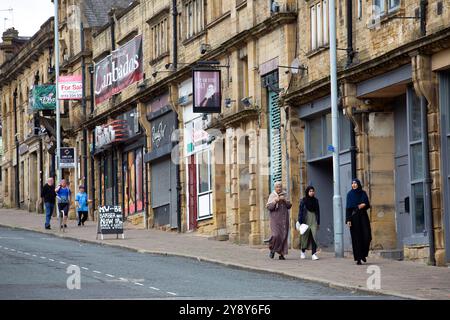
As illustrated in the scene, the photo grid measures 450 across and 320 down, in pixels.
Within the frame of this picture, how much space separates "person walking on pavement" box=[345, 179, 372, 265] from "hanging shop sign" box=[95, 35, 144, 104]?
73.7ft

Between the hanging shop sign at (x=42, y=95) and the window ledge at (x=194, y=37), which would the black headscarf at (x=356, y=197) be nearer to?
the window ledge at (x=194, y=37)

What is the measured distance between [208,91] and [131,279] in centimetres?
1639

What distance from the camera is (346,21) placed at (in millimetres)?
32312

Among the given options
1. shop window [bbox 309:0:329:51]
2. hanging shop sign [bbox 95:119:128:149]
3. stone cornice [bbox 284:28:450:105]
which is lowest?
stone cornice [bbox 284:28:450:105]

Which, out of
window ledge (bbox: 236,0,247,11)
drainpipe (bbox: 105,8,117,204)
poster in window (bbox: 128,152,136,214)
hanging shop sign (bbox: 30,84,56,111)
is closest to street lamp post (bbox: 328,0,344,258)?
window ledge (bbox: 236,0,247,11)

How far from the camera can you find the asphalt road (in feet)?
72.7

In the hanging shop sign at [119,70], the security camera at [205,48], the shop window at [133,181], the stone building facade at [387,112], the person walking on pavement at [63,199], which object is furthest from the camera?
the shop window at [133,181]

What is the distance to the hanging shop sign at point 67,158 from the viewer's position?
5469 centimetres

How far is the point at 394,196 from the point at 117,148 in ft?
81.8

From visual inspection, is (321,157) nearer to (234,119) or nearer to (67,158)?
(234,119)

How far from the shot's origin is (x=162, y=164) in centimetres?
4866

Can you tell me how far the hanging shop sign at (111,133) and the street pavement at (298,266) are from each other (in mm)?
9487

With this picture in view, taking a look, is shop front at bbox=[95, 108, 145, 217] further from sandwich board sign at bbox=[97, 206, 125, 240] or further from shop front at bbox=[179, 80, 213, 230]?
sandwich board sign at bbox=[97, 206, 125, 240]

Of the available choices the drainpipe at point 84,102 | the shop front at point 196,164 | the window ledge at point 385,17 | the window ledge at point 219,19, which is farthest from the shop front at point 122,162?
the window ledge at point 385,17
